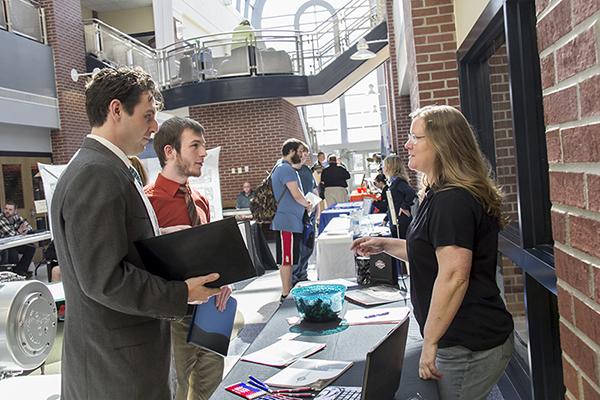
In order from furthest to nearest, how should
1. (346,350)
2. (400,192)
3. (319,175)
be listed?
(319,175) < (400,192) < (346,350)

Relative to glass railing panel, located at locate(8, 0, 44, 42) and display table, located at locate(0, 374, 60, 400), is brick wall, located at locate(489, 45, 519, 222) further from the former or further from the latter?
glass railing panel, located at locate(8, 0, 44, 42)

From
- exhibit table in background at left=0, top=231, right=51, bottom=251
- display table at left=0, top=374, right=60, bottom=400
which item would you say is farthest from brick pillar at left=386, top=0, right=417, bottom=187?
display table at left=0, top=374, right=60, bottom=400

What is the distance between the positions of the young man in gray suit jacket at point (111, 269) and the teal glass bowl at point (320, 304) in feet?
2.85

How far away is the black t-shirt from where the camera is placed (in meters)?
2.03

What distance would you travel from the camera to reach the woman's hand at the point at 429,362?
2060mm

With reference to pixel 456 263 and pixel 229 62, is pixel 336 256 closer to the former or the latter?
pixel 456 263

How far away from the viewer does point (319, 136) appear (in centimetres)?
3116

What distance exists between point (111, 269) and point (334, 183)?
1232 centimetres

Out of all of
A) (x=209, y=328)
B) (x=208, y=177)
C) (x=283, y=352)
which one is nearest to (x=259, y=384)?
(x=283, y=352)

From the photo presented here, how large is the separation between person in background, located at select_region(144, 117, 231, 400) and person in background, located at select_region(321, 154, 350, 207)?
10855 millimetres

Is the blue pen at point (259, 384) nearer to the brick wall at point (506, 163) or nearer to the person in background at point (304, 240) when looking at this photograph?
the brick wall at point (506, 163)

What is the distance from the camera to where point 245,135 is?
15328 mm

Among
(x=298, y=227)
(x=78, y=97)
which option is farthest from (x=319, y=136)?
(x=298, y=227)

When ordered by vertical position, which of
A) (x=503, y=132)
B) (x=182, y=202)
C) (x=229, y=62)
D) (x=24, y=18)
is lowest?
(x=182, y=202)
